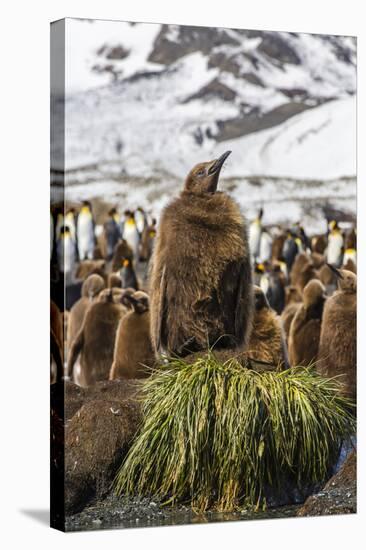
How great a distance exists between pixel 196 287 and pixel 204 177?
2.33 ft

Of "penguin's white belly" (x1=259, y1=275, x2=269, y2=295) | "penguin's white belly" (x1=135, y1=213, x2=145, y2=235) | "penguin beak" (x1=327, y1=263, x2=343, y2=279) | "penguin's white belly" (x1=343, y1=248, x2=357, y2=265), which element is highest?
"penguin's white belly" (x1=135, y1=213, x2=145, y2=235)

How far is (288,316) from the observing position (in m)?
9.48

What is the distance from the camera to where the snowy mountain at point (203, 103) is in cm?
877

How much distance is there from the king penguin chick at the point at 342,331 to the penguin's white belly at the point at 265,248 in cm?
53

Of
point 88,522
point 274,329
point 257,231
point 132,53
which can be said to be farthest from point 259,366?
point 132,53

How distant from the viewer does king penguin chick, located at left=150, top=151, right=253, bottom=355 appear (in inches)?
357

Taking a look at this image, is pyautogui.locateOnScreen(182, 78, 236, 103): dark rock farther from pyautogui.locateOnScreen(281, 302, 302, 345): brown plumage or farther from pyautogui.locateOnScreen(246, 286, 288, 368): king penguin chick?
pyautogui.locateOnScreen(281, 302, 302, 345): brown plumage

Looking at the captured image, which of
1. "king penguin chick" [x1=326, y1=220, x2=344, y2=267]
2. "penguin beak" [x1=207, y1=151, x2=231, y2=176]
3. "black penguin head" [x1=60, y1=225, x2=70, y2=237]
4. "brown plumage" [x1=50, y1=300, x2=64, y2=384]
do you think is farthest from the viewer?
"king penguin chick" [x1=326, y1=220, x2=344, y2=267]

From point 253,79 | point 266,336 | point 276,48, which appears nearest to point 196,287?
point 266,336

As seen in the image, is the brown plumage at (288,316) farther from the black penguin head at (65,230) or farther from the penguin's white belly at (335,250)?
the black penguin head at (65,230)

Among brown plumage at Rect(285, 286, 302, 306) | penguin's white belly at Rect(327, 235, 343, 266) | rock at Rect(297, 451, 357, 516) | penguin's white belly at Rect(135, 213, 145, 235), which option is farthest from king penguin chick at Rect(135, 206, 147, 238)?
rock at Rect(297, 451, 357, 516)

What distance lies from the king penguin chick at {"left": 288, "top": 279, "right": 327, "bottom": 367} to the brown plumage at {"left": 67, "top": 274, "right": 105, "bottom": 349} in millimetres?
1427

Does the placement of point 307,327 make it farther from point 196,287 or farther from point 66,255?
point 66,255

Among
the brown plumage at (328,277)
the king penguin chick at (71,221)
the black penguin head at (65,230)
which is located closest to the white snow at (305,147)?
the brown plumage at (328,277)
